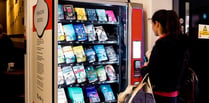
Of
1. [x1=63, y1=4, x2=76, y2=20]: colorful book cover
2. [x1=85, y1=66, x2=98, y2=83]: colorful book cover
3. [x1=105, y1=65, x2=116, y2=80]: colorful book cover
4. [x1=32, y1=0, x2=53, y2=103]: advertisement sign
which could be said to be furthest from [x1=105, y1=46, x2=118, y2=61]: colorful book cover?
[x1=32, y1=0, x2=53, y2=103]: advertisement sign

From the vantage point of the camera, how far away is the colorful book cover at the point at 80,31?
312 cm

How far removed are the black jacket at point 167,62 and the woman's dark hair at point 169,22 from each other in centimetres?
8

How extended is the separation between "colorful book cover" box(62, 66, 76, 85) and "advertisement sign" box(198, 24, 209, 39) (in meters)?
1.84

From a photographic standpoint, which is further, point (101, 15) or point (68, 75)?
point (101, 15)

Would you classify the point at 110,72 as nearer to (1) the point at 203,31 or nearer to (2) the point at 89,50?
(2) the point at 89,50

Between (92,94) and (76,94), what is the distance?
22 centimetres

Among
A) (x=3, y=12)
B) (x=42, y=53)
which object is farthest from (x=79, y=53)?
(x=3, y=12)

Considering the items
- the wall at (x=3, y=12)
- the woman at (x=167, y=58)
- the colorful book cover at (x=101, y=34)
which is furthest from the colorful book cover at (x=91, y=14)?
the wall at (x=3, y=12)

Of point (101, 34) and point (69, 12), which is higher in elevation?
point (69, 12)

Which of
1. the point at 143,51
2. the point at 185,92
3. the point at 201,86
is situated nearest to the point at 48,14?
the point at 143,51

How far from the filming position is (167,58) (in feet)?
7.31

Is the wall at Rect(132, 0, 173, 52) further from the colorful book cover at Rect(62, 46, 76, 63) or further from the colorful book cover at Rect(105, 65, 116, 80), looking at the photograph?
the colorful book cover at Rect(62, 46, 76, 63)

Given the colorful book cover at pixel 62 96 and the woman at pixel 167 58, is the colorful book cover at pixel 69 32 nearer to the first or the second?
the colorful book cover at pixel 62 96

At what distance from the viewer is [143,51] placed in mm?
3148
